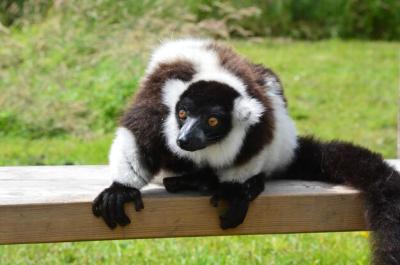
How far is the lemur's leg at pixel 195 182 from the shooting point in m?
3.50

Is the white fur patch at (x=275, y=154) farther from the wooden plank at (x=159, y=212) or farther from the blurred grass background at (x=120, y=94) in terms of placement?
the blurred grass background at (x=120, y=94)

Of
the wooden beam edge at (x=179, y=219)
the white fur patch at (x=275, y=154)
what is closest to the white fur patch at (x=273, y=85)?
the white fur patch at (x=275, y=154)

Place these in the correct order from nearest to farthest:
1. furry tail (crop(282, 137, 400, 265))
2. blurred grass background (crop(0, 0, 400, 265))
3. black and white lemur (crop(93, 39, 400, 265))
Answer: furry tail (crop(282, 137, 400, 265)) < black and white lemur (crop(93, 39, 400, 265)) < blurred grass background (crop(0, 0, 400, 265))

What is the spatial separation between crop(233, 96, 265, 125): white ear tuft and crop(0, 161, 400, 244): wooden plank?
1.10 feet

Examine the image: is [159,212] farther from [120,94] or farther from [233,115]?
[120,94]

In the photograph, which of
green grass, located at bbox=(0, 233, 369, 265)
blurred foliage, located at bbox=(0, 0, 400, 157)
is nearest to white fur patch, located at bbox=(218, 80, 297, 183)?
green grass, located at bbox=(0, 233, 369, 265)

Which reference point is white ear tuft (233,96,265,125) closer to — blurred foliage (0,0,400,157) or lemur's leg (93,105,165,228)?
lemur's leg (93,105,165,228)

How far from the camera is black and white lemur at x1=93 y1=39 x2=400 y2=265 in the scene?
11.0 feet

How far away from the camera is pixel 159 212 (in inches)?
132

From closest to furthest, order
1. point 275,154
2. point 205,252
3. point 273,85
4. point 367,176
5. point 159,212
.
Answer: point 159,212 < point 367,176 < point 275,154 < point 273,85 < point 205,252

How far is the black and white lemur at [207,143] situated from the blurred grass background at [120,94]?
47.7 inches

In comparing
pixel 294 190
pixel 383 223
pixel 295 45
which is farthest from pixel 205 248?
pixel 295 45

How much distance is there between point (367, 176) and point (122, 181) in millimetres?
1093

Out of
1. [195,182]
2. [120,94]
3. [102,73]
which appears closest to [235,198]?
[195,182]
